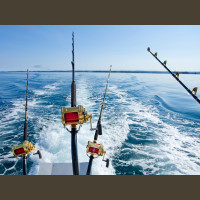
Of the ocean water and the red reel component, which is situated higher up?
the red reel component

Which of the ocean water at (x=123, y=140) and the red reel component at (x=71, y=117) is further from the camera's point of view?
the ocean water at (x=123, y=140)

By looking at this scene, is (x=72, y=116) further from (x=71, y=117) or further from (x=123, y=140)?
(x=123, y=140)

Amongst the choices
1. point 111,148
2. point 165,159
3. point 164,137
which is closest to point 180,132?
point 164,137

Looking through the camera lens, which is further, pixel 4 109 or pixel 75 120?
pixel 4 109

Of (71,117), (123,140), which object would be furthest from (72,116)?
(123,140)

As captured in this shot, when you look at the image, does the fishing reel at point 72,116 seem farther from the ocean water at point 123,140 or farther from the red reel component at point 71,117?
the ocean water at point 123,140

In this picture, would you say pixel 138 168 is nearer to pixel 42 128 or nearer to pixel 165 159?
pixel 165 159

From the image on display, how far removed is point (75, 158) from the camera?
2105 millimetres

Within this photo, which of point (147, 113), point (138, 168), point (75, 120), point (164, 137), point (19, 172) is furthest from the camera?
point (147, 113)

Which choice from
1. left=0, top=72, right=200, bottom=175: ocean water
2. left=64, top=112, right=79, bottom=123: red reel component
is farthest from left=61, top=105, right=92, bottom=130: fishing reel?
left=0, top=72, right=200, bottom=175: ocean water

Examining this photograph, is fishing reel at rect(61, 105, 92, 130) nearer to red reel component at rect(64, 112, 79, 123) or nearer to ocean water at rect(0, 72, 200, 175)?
red reel component at rect(64, 112, 79, 123)

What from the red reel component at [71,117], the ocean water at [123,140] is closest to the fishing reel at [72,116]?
the red reel component at [71,117]

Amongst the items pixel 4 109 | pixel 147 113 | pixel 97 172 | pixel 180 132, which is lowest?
pixel 97 172

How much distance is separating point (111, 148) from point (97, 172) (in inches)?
70.1
